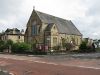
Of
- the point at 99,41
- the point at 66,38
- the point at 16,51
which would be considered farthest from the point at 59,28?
the point at 99,41

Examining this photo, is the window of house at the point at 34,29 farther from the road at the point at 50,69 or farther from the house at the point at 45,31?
the road at the point at 50,69

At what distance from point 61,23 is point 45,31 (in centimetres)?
1058

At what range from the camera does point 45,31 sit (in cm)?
7188

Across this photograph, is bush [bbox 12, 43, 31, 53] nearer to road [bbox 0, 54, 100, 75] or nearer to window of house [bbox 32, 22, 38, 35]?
window of house [bbox 32, 22, 38, 35]

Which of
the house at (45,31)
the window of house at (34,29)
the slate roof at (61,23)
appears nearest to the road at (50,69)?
the house at (45,31)

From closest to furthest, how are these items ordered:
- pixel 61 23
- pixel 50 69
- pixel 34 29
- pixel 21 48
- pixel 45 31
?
pixel 50 69 < pixel 21 48 < pixel 45 31 < pixel 34 29 < pixel 61 23

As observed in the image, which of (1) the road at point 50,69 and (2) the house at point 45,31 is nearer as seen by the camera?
(1) the road at point 50,69

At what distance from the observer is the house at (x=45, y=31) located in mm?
71250

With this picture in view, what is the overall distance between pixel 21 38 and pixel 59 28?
2271 centimetres

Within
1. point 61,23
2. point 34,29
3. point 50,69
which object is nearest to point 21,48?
point 34,29

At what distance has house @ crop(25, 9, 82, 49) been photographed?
71.2m

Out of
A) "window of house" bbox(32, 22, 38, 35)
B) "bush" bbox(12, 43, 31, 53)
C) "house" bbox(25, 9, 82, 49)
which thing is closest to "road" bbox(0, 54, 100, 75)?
"bush" bbox(12, 43, 31, 53)

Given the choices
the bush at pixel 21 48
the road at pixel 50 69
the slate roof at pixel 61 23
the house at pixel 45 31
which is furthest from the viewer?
the slate roof at pixel 61 23

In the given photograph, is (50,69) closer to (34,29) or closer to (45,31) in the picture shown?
(45,31)
